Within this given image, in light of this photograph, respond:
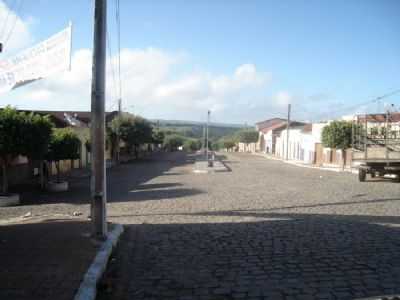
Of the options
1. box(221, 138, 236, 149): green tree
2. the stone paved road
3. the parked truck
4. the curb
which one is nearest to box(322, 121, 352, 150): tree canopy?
the parked truck

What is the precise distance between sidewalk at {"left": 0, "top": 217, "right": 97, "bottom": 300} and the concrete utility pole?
1.68 ft

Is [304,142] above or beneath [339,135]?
beneath

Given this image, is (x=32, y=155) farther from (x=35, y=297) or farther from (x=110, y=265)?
(x=35, y=297)

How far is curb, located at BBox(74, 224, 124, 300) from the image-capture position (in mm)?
4496

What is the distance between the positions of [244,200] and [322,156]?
3271 cm

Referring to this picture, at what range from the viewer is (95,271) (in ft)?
17.1

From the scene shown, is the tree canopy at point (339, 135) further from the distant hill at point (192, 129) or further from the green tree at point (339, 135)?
the distant hill at point (192, 129)

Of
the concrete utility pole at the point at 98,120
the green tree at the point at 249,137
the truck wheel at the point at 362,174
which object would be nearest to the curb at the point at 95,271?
the concrete utility pole at the point at 98,120

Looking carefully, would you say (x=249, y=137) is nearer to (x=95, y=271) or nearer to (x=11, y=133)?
(x=11, y=133)

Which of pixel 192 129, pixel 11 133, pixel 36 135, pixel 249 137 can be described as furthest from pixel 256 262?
pixel 192 129

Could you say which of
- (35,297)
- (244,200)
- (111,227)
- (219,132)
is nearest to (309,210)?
(244,200)

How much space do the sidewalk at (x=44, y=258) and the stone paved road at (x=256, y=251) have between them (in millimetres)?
463

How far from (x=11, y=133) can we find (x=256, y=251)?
9.90m

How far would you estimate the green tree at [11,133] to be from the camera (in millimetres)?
13070
